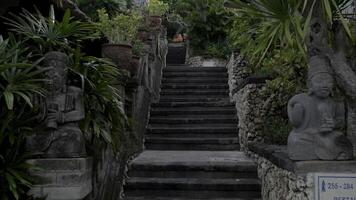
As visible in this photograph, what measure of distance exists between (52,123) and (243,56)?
5575mm

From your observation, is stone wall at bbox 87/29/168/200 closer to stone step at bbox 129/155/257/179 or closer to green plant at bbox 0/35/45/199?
stone step at bbox 129/155/257/179

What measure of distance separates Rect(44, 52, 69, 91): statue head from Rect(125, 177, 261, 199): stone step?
7.48 ft

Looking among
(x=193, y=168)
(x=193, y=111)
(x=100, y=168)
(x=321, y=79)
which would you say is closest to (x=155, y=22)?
(x=193, y=111)

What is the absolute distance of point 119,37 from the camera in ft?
21.0

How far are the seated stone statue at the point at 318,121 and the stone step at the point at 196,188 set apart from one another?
214 cm

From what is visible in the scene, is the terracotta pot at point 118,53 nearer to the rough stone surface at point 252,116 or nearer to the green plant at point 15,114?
the green plant at point 15,114

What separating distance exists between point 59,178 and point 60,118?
0.57 meters

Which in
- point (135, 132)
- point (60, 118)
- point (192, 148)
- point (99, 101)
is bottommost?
point (192, 148)

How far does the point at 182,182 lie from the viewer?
562cm

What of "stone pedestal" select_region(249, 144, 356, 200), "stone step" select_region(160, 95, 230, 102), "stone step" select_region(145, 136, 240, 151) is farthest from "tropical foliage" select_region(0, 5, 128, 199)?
"stone step" select_region(160, 95, 230, 102)

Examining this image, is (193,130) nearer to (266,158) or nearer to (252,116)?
(252,116)

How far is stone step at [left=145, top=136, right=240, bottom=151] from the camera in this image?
24.7ft

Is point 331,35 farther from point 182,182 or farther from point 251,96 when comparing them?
point 251,96

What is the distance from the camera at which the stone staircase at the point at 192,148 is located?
5.59m
